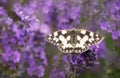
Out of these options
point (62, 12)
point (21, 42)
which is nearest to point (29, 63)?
point (21, 42)

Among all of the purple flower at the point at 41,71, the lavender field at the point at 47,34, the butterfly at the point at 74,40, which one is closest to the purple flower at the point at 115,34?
the lavender field at the point at 47,34

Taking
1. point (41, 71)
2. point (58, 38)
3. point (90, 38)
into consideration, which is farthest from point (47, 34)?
point (90, 38)

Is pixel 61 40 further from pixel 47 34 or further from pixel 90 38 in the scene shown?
pixel 47 34

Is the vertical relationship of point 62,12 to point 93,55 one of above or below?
above

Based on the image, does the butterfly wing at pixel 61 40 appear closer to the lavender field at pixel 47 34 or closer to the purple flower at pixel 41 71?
the lavender field at pixel 47 34

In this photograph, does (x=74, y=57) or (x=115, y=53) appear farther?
(x=115, y=53)

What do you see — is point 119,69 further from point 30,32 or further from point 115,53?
point 30,32
